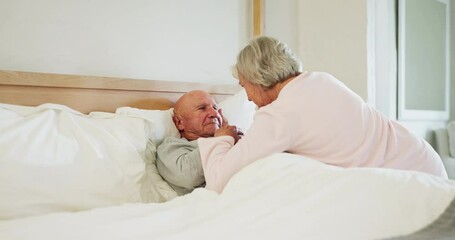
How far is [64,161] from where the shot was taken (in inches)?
40.9

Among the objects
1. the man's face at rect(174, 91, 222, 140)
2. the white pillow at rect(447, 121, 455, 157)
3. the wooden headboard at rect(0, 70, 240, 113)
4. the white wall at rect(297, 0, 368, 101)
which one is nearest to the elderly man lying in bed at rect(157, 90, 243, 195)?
the man's face at rect(174, 91, 222, 140)

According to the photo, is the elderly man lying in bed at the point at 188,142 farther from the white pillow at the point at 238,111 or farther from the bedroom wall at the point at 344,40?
the bedroom wall at the point at 344,40

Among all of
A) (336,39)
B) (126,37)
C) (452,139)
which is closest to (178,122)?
(126,37)

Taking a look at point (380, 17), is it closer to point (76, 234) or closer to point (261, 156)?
point (261, 156)

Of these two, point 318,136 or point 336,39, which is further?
point 336,39

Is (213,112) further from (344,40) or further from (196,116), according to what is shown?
(344,40)

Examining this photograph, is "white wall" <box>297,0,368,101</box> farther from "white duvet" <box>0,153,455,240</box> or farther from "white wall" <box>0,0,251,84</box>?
"white duvet" <box>0,153,455,240</box>

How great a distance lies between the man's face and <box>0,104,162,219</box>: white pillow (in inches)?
9.8

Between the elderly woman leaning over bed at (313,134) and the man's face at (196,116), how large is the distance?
0.96ft

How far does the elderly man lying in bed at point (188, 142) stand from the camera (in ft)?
3.89

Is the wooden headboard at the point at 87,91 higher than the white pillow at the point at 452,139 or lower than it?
higher

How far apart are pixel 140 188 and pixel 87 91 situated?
46cm

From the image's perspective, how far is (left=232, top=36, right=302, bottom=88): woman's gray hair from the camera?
3.83 ft

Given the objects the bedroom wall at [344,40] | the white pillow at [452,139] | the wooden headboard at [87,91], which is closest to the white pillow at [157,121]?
the wooden headboard at [87,91]
